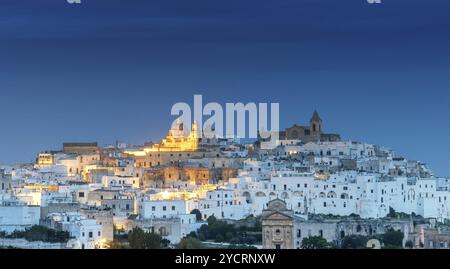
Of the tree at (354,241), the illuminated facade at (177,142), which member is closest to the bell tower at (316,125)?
the illuminated facade at (177,142)

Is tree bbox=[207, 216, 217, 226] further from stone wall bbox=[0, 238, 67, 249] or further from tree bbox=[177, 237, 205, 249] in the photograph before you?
stone wall bbox=[0, 238, 67, 249]

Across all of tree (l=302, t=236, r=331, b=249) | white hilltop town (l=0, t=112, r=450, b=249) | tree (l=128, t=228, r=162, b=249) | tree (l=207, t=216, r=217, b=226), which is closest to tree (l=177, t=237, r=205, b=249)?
white hilltop town (l=0, t=112, r=450, b=249)

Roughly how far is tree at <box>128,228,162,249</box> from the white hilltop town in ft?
0.27

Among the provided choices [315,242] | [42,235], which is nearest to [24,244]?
[42,235]

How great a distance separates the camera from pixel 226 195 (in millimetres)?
17766

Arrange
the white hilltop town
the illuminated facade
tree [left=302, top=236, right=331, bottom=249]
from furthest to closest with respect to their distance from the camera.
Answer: the illuminated facade, the white hilltop town, tree [left=302, top=236, right=331, bottom=249]

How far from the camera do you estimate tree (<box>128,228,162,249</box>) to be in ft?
45.5

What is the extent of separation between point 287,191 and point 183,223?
2260 mm

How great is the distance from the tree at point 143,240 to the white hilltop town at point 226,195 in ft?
0.27

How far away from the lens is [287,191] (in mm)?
18141

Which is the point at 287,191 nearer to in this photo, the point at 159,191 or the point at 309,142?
the point at 159,191

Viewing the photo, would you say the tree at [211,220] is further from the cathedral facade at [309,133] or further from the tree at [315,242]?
the cathedral facade at [309,133]

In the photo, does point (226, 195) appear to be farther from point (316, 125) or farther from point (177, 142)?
point (177, 142)
